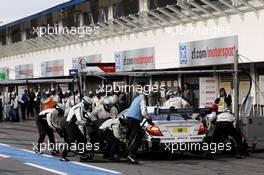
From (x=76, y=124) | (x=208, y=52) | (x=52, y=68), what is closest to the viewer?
(x=76, y=124)

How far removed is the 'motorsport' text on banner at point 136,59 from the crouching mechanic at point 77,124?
14.9 m

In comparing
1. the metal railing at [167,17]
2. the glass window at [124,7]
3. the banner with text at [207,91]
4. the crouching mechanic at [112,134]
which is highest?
the glass window at [124,7]

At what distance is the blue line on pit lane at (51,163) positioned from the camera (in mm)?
12102


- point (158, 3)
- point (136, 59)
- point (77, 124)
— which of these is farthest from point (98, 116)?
point (158, 3)

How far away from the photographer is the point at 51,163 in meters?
13.6

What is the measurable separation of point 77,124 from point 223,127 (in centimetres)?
376

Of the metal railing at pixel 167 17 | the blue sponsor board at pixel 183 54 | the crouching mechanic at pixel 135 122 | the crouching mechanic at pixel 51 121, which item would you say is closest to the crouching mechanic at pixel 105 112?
the crouching mechanic at pixel 51 121

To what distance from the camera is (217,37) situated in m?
23.5

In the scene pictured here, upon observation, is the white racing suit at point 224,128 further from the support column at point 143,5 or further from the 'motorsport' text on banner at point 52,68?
the 'motorsport' text on banner at point 52,68

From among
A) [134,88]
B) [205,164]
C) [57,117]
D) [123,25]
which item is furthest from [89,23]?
[205,164]

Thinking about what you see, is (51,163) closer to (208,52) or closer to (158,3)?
(208,52)

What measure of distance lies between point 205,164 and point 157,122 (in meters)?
1.58

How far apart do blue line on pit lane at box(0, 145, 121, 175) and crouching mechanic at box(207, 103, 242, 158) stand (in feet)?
11.9

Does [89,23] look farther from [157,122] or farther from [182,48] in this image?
[157,122]
